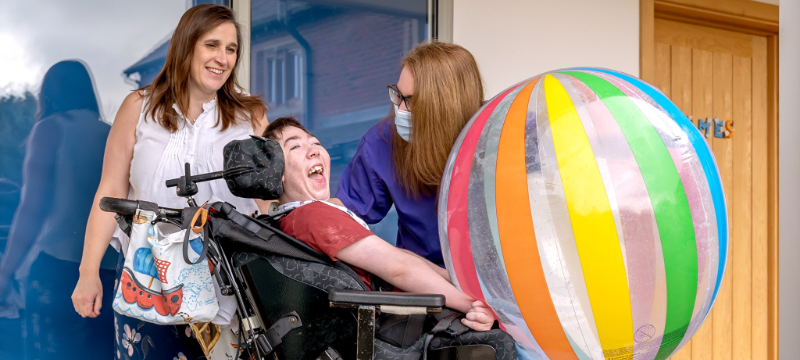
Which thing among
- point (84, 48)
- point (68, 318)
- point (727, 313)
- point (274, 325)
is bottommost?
point (727, 313)

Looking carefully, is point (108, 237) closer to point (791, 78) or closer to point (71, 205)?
point (71, 205)

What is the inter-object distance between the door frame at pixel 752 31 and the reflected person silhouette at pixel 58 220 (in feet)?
8.50

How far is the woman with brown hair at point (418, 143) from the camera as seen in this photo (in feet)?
5.81

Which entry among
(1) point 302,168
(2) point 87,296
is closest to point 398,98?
(1) point 302,168

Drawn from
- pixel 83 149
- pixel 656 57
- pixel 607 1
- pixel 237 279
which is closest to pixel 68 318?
pixel 83 149

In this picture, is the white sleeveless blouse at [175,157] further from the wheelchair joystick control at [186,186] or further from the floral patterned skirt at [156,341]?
the wheelchair joystick control at [186,186]

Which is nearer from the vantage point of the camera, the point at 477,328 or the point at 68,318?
the point at 477,328

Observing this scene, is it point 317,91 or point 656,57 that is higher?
point 656,57

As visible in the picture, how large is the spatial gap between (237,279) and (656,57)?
9.69ft

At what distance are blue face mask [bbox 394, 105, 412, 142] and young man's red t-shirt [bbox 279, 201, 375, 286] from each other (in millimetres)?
353

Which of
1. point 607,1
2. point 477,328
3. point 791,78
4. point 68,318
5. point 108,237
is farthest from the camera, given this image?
point 607,1

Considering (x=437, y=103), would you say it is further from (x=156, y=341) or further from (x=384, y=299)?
(x=156, y=341)

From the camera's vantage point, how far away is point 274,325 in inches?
53.7

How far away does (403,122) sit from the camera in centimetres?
182
